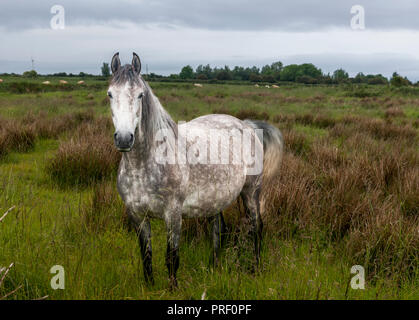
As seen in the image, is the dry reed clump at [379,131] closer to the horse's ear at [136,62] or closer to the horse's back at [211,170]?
the horse's back at [211,170]

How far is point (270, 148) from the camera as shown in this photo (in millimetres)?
3816

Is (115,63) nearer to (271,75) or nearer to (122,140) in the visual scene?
(122,140)

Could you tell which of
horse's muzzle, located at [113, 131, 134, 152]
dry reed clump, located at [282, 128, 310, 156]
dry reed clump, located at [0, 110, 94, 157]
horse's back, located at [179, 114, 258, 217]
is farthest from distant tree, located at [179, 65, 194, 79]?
horse's muzzle, located at [113, 131, 134, 152]

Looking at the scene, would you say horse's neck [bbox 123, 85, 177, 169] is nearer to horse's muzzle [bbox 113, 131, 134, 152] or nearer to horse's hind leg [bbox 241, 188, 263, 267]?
horse's muzzle [bbox 113, 131, 134, 152]

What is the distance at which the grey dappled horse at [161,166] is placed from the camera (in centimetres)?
201

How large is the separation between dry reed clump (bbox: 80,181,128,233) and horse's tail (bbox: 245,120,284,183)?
1.91 m

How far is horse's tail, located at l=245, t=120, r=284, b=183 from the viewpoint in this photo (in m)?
3.80

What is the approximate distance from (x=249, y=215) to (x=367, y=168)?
271 cm

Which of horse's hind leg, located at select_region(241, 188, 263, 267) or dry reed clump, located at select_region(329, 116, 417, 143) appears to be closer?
horse's hind leg, located at select_region(241, 188, 263, 267)

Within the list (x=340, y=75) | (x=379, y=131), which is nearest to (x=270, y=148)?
(x=379, y=131)

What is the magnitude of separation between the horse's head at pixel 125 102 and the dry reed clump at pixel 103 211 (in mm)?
1637

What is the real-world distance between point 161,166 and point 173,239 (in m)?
0.63

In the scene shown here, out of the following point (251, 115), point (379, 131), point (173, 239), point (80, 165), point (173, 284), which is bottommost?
point (173, 284)

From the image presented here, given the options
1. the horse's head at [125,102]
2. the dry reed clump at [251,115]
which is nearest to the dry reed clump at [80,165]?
the horse's head at [125,102]
